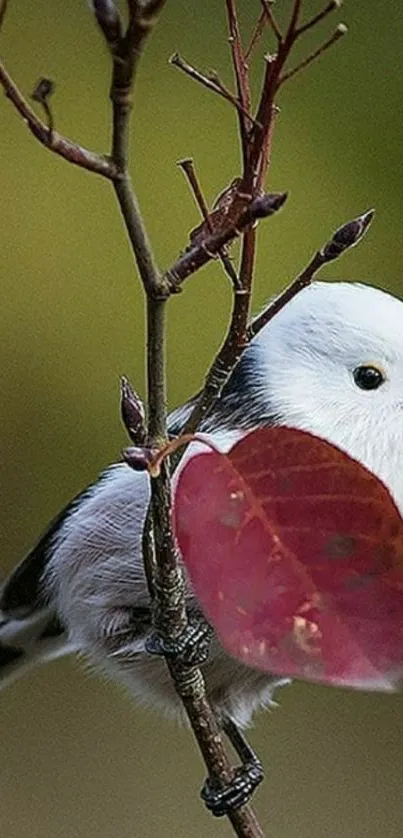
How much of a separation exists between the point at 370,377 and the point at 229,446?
12cm

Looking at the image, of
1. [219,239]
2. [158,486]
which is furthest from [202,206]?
[158,486]

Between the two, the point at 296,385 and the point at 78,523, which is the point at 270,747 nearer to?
the point at 78,523

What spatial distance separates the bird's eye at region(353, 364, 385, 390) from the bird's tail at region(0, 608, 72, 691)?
41 cm

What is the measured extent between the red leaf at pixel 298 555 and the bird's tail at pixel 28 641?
0.71 metres

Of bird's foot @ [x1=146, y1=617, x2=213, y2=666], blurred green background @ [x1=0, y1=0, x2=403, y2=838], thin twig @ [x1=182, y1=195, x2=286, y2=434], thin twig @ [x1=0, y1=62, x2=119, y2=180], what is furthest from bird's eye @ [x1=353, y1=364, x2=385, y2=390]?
blurred green background @ [x1=0, y1=0, x2=403, y2=838]

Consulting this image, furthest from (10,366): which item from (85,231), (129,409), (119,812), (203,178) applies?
(129,409)

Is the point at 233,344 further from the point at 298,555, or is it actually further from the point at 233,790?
the point at 233,790

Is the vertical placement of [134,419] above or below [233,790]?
above

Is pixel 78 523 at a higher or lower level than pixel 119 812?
higher

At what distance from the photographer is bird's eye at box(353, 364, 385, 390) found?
1021 millimetres

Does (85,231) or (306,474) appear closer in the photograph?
(306,474)

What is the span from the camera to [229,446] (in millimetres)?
984

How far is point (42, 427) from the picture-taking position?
1912 mm

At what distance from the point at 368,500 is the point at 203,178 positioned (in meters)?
1.24
